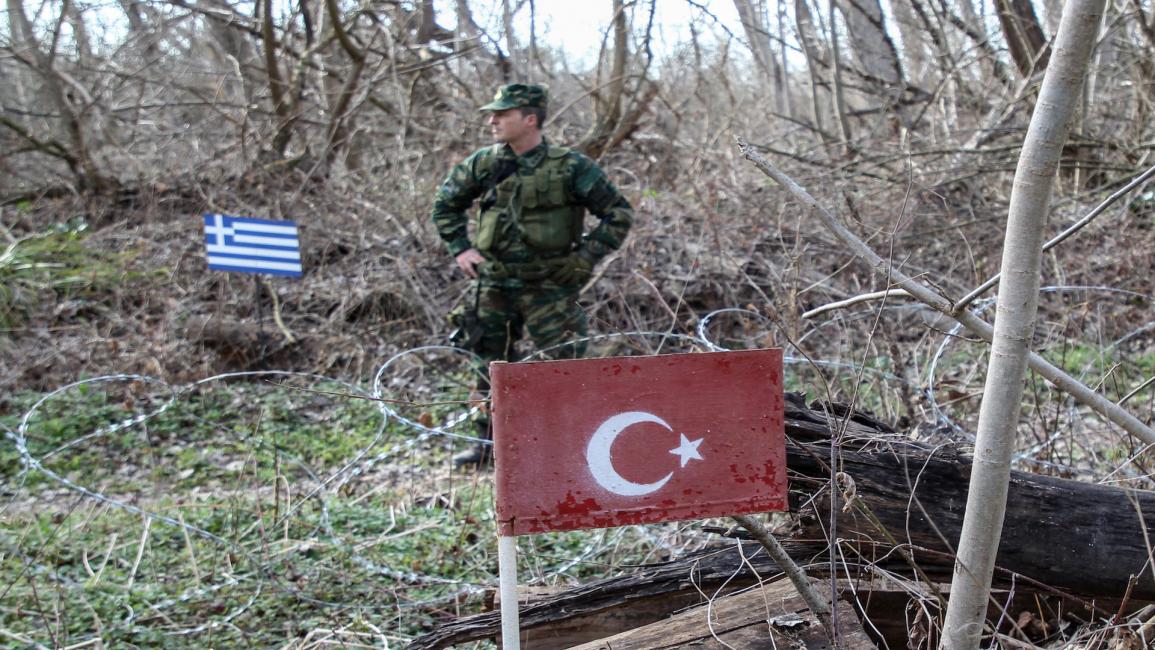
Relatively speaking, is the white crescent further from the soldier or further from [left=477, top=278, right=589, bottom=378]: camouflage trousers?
[left=477, top=278, right=589, bottom=378]: camouflage trousers

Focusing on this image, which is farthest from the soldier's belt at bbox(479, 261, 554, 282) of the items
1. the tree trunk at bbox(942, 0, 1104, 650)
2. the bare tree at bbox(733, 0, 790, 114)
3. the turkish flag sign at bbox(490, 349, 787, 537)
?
the bare tree at bbox(733, 0, 790, 114)

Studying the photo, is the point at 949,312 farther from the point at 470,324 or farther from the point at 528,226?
the point at 470,324

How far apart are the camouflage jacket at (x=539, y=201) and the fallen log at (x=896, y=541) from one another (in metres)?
2.81

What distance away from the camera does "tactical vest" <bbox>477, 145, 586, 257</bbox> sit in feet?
16.8

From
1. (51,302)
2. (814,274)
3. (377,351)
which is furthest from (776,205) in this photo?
(51,302)

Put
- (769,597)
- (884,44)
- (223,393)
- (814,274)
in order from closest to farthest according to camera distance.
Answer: (769,597), (223,393), (814,274), (884,44)

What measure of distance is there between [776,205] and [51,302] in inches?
227

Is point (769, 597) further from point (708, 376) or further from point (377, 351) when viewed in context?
point (377, 351)

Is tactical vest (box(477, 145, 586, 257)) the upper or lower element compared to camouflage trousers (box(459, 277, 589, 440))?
upper

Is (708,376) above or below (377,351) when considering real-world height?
above

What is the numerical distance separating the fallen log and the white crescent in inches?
24.4

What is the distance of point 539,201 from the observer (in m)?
5.14

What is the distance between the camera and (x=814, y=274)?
6.86 metres

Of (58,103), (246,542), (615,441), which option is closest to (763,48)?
(58,103)
